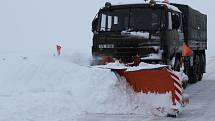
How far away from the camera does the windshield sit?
12367mm

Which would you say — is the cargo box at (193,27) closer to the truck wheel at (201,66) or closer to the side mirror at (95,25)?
the truck wheel at (201,66)

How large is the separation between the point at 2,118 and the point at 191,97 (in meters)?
6.02

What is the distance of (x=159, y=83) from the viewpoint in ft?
32.3

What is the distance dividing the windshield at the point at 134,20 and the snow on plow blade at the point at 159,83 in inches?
93.2

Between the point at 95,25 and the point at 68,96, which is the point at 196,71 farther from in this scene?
the point at 68,96

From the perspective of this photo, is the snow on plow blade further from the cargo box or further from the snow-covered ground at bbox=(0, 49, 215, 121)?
the cargo box

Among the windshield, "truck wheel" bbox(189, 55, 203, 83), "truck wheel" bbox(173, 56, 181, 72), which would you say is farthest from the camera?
"truck wheel" bbox(189, 55, 203, 83)

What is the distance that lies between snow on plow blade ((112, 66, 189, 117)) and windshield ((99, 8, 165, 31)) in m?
2.37

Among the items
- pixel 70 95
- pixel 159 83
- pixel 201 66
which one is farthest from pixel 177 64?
pixel 201 66

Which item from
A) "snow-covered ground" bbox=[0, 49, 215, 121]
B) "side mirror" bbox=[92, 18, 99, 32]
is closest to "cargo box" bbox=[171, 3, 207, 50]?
"side mirror" bbox=[92, 18, 99, 32]

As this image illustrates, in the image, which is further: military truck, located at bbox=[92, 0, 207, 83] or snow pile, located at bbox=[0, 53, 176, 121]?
military truck, located at bbox=[92, 0, 207, 83]

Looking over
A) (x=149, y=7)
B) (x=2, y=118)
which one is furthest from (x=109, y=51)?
(x=2, y=118)

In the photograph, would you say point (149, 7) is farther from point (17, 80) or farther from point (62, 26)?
point (62, 26)

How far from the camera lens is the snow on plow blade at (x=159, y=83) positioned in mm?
9641
